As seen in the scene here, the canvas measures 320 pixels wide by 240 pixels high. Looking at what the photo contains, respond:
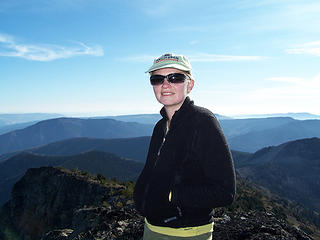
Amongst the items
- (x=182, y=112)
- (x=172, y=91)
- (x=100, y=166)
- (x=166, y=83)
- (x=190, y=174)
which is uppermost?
(x=166, y=83)

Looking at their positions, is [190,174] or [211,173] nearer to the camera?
[211,173]

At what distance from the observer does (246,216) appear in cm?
878

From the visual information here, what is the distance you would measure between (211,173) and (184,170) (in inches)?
Result: 13.3

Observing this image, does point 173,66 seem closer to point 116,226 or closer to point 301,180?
point 116,226

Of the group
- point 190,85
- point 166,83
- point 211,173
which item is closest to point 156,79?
point 166,83

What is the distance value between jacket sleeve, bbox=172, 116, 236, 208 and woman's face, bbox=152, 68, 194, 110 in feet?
1.81

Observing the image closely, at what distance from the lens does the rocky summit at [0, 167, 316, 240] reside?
25.1 feet

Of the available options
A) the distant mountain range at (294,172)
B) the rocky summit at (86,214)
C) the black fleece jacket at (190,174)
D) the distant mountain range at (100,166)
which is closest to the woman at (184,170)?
the black fleece jacket at (190,174)

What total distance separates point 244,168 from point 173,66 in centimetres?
10329

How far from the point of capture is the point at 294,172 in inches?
4134

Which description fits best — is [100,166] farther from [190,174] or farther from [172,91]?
[190,174]

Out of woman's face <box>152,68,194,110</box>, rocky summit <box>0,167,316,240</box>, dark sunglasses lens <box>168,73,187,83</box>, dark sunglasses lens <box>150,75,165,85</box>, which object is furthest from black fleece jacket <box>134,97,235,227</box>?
rocky summit <box>0,167,316,240</box>

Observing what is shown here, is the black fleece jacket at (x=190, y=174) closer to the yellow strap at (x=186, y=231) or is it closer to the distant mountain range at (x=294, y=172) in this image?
the yellow strap at (x=186, y=231)

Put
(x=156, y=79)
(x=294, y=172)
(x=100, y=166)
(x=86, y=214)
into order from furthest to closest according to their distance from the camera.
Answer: (x=100, y=166)
(x=294, y=172)
(x=86, y=214)
(x=156, y=79)
